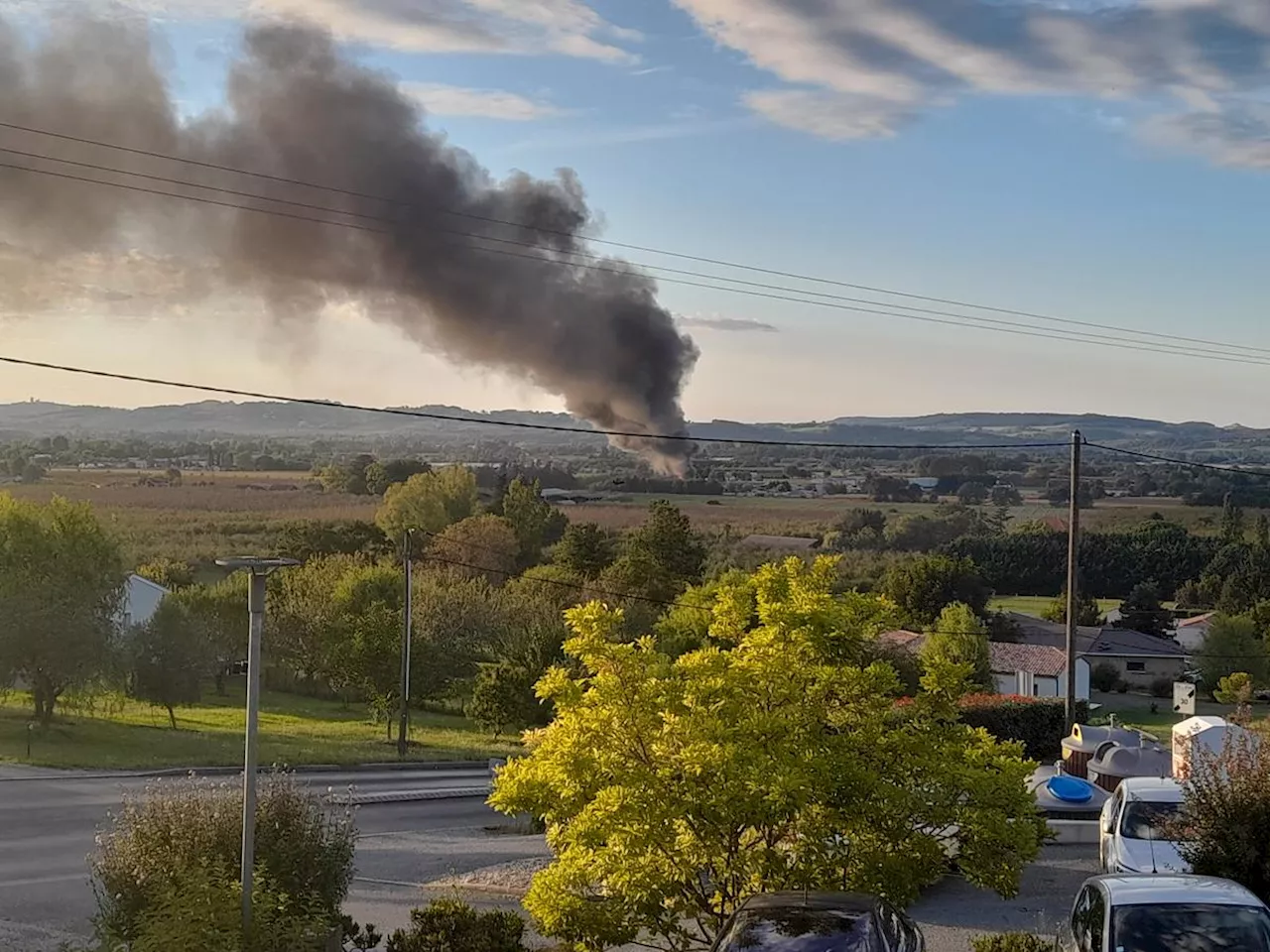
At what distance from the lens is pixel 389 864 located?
2003cm

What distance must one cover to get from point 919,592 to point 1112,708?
11485 millimetres

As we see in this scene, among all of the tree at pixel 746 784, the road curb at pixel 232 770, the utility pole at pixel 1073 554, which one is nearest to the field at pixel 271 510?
the road curb at pixel 232 770

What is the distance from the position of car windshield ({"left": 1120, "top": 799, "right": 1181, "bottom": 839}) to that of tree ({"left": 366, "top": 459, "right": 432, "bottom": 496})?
4299 inches

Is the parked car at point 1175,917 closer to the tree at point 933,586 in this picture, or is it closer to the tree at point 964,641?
the tree at point 964,641

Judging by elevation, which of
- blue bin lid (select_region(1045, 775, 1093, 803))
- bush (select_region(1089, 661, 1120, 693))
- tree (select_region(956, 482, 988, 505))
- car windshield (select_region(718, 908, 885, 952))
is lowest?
bush (select_region(1089, 661, 1120, 693))

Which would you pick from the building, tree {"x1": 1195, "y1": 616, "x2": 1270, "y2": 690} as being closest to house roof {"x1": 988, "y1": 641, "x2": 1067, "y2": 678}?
the building

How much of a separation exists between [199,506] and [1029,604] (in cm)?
6595

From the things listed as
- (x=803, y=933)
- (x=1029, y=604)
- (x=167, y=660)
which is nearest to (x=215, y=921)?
(x=803, y=933)

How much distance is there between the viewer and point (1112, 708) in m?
58.0

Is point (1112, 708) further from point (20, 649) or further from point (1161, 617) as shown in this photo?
point (20, 649)

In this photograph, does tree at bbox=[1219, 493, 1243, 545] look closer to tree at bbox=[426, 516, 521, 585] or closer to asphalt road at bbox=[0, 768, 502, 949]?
tree at bbox=[426, 516, 521, 585]

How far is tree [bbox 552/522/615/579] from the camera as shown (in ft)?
221

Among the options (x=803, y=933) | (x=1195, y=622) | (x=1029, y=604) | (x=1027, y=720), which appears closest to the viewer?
(x=803, y=933)

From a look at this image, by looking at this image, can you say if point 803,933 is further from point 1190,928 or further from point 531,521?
point 531,521
